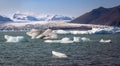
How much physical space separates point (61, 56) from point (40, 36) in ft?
159

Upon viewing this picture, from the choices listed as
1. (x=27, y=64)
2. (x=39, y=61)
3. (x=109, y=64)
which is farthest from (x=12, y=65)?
(x=109, y=64)

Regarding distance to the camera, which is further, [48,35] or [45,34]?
[45,34]

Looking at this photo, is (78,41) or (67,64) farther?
(78,41)

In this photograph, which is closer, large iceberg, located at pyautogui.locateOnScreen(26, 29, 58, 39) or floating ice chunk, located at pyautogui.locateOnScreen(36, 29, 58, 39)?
floating ice chunk, located at pyautogui.locateOnScreen(36, 29, 58, 39)

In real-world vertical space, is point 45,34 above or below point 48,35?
above

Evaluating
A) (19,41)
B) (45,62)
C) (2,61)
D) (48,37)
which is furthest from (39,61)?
(48,37)

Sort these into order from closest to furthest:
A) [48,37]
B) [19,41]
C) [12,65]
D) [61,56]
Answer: [12,65] < [61,56] < [19,41] < [48,37]

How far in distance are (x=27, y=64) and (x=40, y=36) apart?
181ft

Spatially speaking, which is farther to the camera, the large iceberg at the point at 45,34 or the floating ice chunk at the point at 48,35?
the large iceberg at the point at 45,34

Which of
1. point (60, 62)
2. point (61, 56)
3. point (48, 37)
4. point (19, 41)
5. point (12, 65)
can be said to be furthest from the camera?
point (48, 37)

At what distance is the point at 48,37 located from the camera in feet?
291

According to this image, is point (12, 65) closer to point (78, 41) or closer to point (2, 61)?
point (2, 61)

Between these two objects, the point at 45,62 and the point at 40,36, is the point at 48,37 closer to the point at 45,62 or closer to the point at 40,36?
the point at 40,36

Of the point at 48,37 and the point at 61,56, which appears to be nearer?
the point at 61,56
